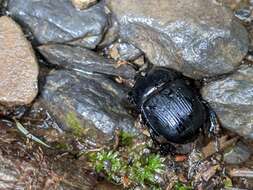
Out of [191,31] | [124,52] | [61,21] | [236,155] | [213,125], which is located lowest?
[236,155]

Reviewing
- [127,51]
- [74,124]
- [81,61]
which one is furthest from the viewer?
[127,51]

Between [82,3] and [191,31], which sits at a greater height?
[191,31]

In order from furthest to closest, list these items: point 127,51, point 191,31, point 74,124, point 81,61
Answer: point 127,51
point 81,61
point 74,124
point 191,31

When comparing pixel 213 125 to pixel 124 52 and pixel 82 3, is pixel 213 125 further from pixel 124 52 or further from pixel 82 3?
pixel 82 3

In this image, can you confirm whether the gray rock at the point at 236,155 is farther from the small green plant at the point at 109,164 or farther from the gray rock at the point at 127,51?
the gray rock at the point at 127,51

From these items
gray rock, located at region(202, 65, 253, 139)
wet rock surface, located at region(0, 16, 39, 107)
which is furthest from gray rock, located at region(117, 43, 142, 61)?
wet rock surface, located at region(0, 16, 39, 107)

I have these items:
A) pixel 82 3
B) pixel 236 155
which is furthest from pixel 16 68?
pixel 236 155

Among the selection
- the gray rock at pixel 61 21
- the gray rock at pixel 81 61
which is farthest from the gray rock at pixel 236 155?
the gray rock at pixel 61 21
